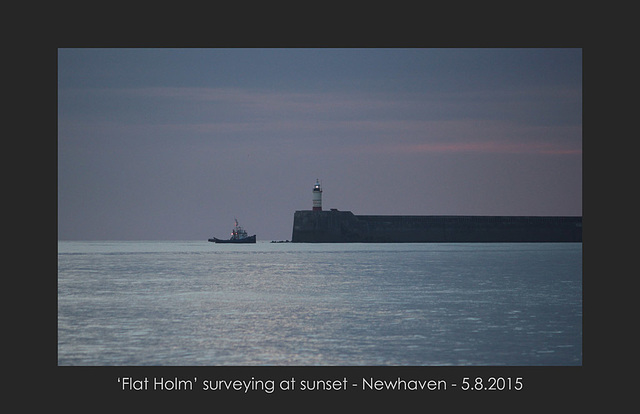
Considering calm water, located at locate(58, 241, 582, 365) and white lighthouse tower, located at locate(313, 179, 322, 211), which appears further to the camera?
white lighthouse tower, located at locate(313, 179, 322, 211)

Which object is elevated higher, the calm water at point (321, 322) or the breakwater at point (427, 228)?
the breakwater at point (427, 228)

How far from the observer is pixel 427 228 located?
83625mm

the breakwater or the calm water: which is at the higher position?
the breakwater

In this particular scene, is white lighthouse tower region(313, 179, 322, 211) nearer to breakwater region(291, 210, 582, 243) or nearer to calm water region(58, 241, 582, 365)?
breakwater region(291, 210, 582, 243)

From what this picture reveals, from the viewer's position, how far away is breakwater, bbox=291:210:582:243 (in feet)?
260

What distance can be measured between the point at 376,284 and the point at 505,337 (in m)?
11.2

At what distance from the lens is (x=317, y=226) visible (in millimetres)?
78750

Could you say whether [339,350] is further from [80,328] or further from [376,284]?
[376,284]

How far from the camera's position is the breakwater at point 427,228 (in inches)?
3118

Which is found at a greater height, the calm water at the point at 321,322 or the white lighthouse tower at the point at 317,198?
the white lighthouse tower at the point at 317,198

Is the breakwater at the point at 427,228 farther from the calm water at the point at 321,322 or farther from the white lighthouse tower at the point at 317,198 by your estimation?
the calm water at the point at 321,322

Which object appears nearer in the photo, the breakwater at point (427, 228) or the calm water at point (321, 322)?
the calm water at point (321, 322)

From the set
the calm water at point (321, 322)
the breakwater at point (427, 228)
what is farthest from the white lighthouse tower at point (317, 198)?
the calm water at point (321, 322)

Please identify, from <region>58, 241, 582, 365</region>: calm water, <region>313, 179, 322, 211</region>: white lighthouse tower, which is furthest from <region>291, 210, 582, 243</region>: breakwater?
<region>58, 241, 582, 365</region>: calm water
